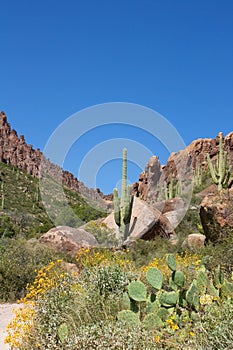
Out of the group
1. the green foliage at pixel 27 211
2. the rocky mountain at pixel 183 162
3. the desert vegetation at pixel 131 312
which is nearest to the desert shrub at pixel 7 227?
the green foliage at pixel 27 211

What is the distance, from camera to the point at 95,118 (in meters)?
16.9

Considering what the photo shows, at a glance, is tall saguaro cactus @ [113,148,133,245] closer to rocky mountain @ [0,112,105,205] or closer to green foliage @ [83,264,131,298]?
green foliage @ [83,264,131,298]

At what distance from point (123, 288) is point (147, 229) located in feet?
35.8

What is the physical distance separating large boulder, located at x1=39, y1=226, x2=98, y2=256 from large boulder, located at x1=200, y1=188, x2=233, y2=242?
163 inches

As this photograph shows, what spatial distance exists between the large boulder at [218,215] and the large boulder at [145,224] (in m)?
4.17

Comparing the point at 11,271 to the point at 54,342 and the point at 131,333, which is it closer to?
the point at 54,342

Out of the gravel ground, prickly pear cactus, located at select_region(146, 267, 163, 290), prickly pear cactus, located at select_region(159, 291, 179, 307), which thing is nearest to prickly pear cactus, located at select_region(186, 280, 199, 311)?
prickly pear cactus, located at select_region(159, 291, 179, 307)

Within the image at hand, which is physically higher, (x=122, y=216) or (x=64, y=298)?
(x=122, y=216)

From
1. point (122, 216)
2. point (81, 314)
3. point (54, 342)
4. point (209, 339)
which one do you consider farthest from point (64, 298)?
point (122, 216)

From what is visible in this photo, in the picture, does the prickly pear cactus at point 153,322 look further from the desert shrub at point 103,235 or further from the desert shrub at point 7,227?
the desert shrub at point 7,227

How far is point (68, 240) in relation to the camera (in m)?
13.8

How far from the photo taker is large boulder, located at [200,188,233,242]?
1116 cm

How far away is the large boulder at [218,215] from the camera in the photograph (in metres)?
11.2

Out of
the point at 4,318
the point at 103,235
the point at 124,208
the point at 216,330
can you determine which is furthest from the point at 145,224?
the point at 216,330
